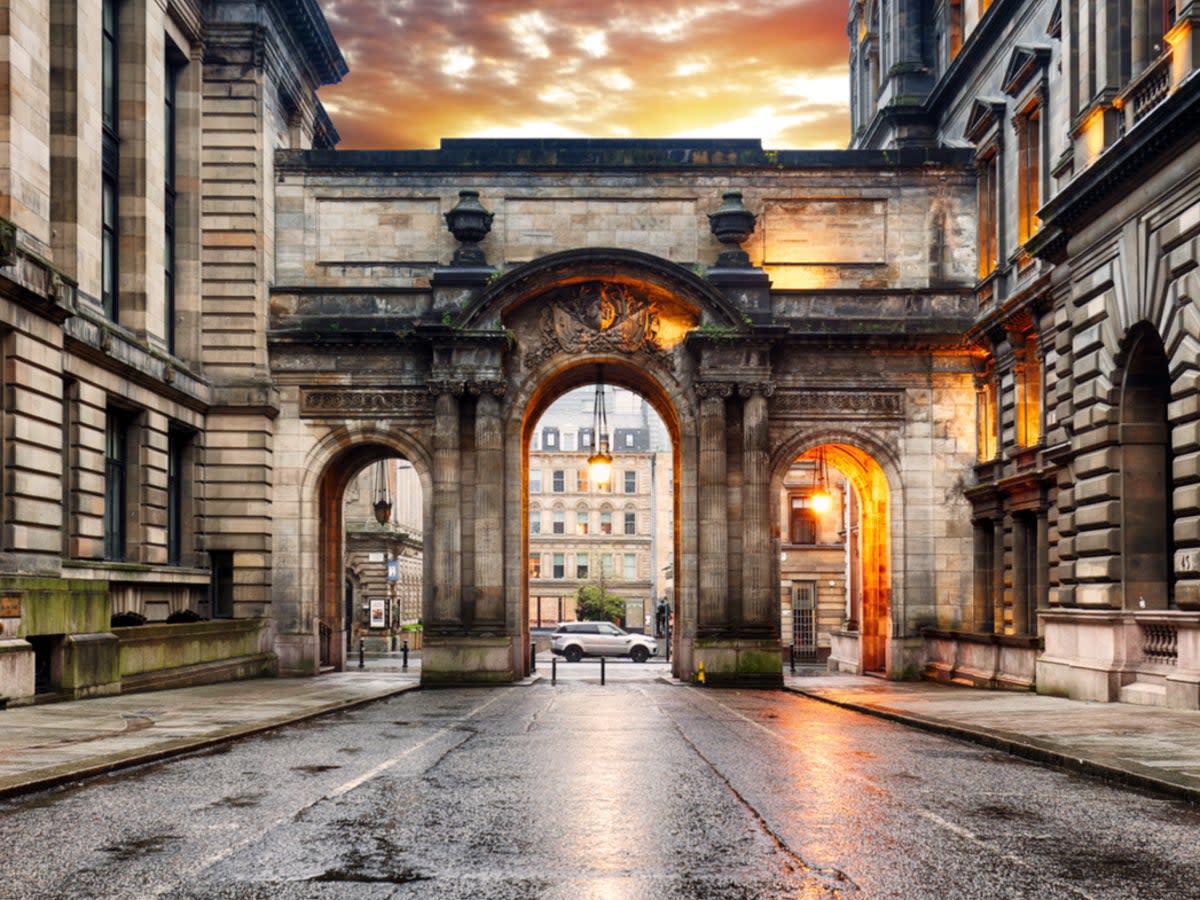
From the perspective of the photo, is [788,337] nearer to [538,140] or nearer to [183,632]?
[538,140]

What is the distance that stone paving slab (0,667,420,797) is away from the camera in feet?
49.1

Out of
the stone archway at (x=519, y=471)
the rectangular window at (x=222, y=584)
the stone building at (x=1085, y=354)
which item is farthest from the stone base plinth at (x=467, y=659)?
the stone building at (x=1085, y=354)

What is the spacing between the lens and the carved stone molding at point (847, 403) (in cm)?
3916

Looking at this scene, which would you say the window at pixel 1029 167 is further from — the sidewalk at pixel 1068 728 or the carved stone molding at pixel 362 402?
the carved stone molding at pixel 362 402

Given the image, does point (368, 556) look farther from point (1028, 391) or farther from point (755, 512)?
point (1028, 391)

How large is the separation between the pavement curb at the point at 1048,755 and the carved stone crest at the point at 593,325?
16.4m

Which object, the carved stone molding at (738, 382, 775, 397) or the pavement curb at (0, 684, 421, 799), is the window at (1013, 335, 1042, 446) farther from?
the pavement curb at (0, 684, 421, 799)

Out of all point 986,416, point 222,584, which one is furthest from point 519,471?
point 986,416

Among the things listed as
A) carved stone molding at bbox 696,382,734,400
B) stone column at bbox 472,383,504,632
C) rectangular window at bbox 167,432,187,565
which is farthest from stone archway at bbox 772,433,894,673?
rectangular window at bbox 167,432,187,565

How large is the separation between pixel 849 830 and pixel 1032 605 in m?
23.4

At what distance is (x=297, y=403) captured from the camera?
39.2 metres

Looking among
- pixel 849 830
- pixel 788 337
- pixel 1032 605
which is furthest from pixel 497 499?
pixel 849 830

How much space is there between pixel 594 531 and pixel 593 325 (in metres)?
78.8

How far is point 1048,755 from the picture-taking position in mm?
16125
